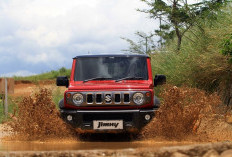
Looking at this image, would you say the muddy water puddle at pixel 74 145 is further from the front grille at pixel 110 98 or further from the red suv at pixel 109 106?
the front grille at pixel 110 98

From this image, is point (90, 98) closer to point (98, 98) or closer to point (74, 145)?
point (98, 98)

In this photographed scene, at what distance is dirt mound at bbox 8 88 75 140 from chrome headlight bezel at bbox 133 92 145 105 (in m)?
1.86

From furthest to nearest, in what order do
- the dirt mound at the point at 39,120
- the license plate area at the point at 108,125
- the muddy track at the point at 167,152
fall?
the dirt mound at the point at 39,120 → the license plate area at the point at 108,125 → the muddy track at the point at 167,152

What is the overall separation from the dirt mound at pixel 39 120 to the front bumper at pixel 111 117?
106cm

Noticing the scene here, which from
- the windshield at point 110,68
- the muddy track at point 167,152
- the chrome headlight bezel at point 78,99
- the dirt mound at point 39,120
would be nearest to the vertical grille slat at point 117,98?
the chrome headlight bezel at point 78,99

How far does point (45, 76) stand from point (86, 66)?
29.5 meters

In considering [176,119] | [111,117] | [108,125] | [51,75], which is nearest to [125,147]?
[108,125]

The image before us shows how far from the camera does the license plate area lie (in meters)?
8.17

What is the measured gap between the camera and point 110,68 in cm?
912

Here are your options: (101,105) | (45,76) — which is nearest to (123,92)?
(101,105)

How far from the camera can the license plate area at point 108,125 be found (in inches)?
322

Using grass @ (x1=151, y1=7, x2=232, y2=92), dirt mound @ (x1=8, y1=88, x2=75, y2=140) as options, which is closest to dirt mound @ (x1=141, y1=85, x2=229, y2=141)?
dirt mound @ (x1=8, y1=88, x2=75, y2=140)

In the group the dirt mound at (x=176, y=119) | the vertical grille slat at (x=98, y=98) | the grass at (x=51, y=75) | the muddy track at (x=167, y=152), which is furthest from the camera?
the grass at (x=51, y=75)

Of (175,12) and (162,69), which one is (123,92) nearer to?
(162,69)
